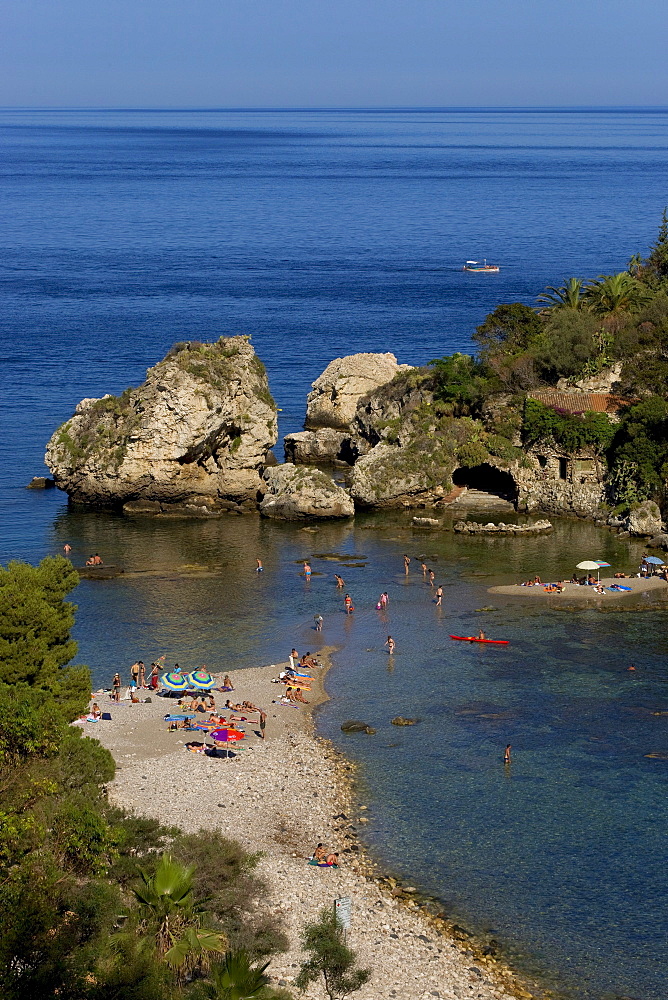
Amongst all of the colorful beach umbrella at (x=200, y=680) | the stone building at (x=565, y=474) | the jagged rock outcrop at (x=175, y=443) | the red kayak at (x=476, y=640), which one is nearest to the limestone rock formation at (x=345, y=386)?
the jagged rock outcrop at (x=175, y=443)

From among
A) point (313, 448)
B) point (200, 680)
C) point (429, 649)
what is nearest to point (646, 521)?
point (429, 649)

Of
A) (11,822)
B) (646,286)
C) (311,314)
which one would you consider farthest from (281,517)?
(311,314)

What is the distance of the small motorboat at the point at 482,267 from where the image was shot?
143 meters

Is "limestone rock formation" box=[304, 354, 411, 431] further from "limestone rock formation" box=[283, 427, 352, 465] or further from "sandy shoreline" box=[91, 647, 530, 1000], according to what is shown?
"sandy shoreline" box=[91, 647, 530, 1000]

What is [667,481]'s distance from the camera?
60938 mm

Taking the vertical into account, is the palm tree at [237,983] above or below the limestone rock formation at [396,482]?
below

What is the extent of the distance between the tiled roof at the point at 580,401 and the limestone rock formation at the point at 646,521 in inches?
278

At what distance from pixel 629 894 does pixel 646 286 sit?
54187mm

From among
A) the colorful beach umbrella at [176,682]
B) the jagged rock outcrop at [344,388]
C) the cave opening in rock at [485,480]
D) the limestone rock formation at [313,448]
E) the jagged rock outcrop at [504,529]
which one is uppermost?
the jagged rock outcrop at [344,388]

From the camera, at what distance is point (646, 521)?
201 feet

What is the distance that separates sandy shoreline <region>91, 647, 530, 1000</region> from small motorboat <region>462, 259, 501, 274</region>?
104370 mm

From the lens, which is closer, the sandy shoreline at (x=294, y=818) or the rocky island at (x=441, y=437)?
the sandy shoreline at (x=294, y=818)

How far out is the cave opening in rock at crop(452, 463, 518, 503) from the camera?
68500 millimetres

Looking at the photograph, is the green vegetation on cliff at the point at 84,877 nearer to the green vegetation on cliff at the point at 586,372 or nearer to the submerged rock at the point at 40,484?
the green vegetation on cliff at the point at 586,372
